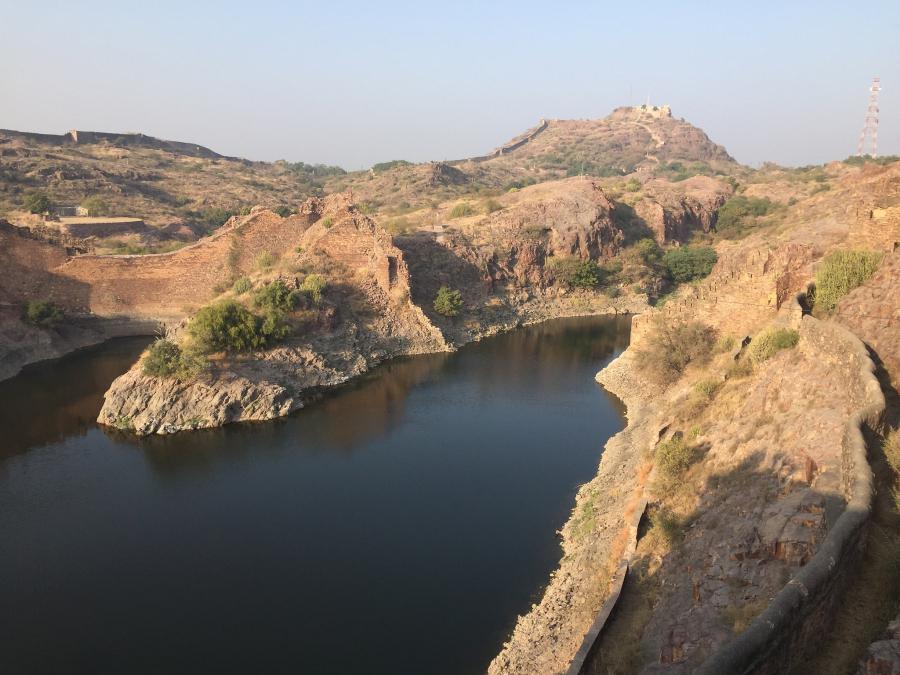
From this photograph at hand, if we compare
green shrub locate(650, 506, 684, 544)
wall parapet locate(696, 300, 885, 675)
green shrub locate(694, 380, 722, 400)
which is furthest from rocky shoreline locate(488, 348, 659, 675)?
wall parapet locate(696, 300, 885, 675)

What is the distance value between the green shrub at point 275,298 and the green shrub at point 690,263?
1201 inches

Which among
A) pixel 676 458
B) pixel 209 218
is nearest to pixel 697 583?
pixel 676 458

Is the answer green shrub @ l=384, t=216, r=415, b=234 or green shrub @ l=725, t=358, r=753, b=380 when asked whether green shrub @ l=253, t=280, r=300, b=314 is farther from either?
green shrub @ l=725, t=358, r=753, b=380

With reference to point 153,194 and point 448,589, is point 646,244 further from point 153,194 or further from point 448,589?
point 153,194

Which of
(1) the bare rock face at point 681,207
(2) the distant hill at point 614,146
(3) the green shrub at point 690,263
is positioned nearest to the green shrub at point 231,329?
(3) the green shrub at point 690,263

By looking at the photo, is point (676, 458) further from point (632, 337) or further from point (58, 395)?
point (58, 395)

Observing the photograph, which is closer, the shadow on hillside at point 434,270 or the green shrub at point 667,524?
the green shrub at point 667,524

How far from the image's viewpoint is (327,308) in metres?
30.5

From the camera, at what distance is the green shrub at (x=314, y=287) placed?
1195 inches

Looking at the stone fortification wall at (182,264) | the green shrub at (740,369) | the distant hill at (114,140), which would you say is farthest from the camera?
the distant hill at (114,140)

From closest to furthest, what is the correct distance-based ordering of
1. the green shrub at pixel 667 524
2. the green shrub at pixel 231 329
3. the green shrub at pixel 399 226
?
the green shrub at pixel 667 524
the green shrub at pixel 231 329
the green shrub at pixel 399 226

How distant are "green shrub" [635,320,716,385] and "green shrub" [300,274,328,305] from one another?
1605 cm

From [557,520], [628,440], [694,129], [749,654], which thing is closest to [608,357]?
[628,440]

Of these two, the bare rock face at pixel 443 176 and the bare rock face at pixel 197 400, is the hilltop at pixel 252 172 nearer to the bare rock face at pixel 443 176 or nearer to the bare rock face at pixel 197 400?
the bare rock face at pixel 443 176
